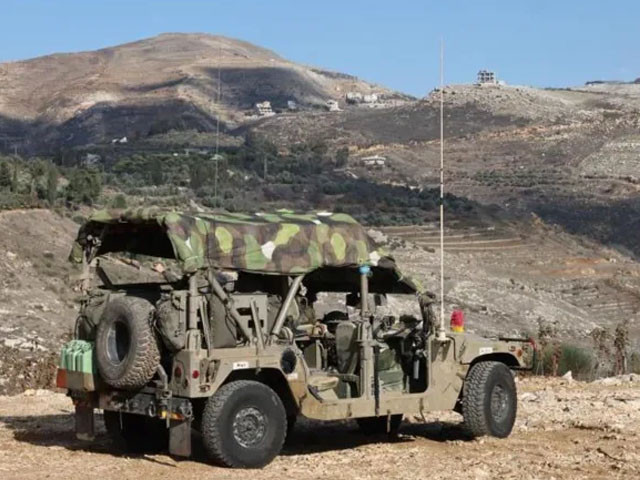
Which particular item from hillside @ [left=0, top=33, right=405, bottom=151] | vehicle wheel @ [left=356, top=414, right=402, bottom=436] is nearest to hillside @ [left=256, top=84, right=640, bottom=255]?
hillside @ [left=0, top=33, right=405, bottom=151]

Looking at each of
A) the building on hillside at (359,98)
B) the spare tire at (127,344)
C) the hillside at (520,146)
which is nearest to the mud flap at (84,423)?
the spare tire at (127,344)

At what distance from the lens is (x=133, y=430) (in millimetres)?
11641

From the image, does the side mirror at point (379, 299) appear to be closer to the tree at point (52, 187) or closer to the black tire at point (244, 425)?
the black tire at point (244, 425)

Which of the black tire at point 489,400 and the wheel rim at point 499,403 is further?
the wheel rim at point 499,403

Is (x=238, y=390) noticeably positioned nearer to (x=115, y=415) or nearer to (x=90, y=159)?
(x=115, y=415)

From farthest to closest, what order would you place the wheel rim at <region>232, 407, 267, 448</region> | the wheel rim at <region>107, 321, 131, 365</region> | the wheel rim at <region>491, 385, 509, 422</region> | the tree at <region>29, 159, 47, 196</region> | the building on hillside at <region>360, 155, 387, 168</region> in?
the building on hillside at <region>360, 155, 387, 168</region> → the tree at <region>29, 159, 47, 196</region> → the wheel rim at <region>491, 385, 509, 422</region> → the wheel rim at <region>107, 321, 131, 365</region> → the wheel rim at <region>232, 407, 267, 448</region>

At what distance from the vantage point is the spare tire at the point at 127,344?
10.4 m

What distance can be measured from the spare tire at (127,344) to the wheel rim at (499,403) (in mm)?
Answer: 3549

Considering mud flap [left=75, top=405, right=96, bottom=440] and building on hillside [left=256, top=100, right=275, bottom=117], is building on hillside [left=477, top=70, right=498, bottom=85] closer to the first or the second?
building on hillside [left=256, top=100, right=275, bottom=117]

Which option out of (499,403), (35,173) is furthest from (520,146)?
(499,403)

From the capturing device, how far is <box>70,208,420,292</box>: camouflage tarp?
34.3 ft

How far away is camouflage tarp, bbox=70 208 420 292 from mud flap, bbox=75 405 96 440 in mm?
1353

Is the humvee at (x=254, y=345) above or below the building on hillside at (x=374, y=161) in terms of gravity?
below

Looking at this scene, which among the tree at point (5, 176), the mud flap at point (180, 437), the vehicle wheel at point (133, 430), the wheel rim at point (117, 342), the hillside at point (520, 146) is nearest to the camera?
the mud flap at point (180, 437)
